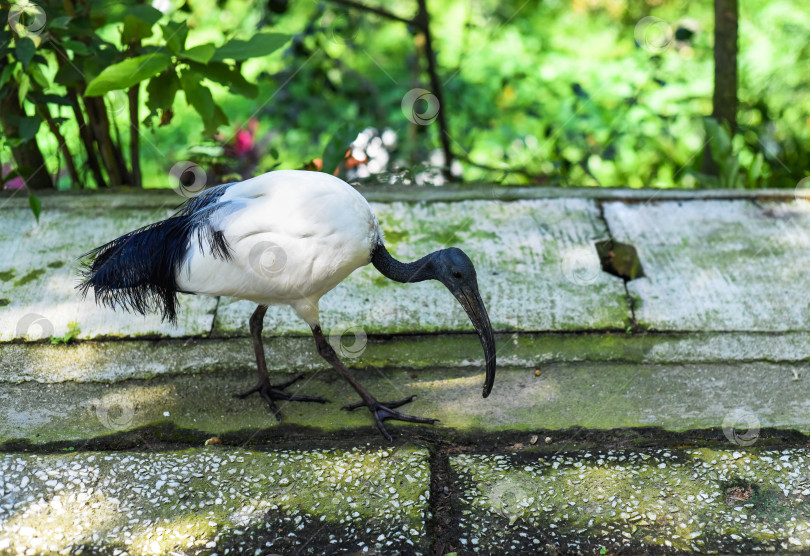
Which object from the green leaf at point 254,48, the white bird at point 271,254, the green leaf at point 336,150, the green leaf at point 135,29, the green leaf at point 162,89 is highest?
the green leaf at point 135,29

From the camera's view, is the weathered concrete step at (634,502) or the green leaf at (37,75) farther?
the green leaf at (37,75)

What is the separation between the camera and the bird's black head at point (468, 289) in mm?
2896

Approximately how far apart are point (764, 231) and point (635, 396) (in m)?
1.48

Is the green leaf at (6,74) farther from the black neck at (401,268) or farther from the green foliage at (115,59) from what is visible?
the black neck at (401,268)

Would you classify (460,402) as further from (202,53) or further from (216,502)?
(202,53)

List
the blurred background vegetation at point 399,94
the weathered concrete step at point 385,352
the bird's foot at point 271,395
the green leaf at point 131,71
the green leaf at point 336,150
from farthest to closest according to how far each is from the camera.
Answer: the green leaf at point 336,150 < the blurred background vegetation at point 399,94 < the green leaf at point 131,71 < the weathered concrete step at point 385,352 < the bird's foot at point 271,395

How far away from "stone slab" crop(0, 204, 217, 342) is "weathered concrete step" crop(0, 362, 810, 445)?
1.01 ft

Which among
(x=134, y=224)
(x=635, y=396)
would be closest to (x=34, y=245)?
(x=134, y=224)

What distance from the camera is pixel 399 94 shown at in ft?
19.6

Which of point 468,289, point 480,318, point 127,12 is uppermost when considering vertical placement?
point 127,12

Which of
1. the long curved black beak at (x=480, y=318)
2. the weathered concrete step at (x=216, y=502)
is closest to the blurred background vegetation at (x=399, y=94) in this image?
the long curved black beak at (x=480, y=318)

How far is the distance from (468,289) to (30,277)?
83.3 inches

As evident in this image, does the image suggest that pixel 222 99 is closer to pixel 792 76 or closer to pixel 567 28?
pixel 567 28

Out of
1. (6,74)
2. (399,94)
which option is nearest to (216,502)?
(6,74)
